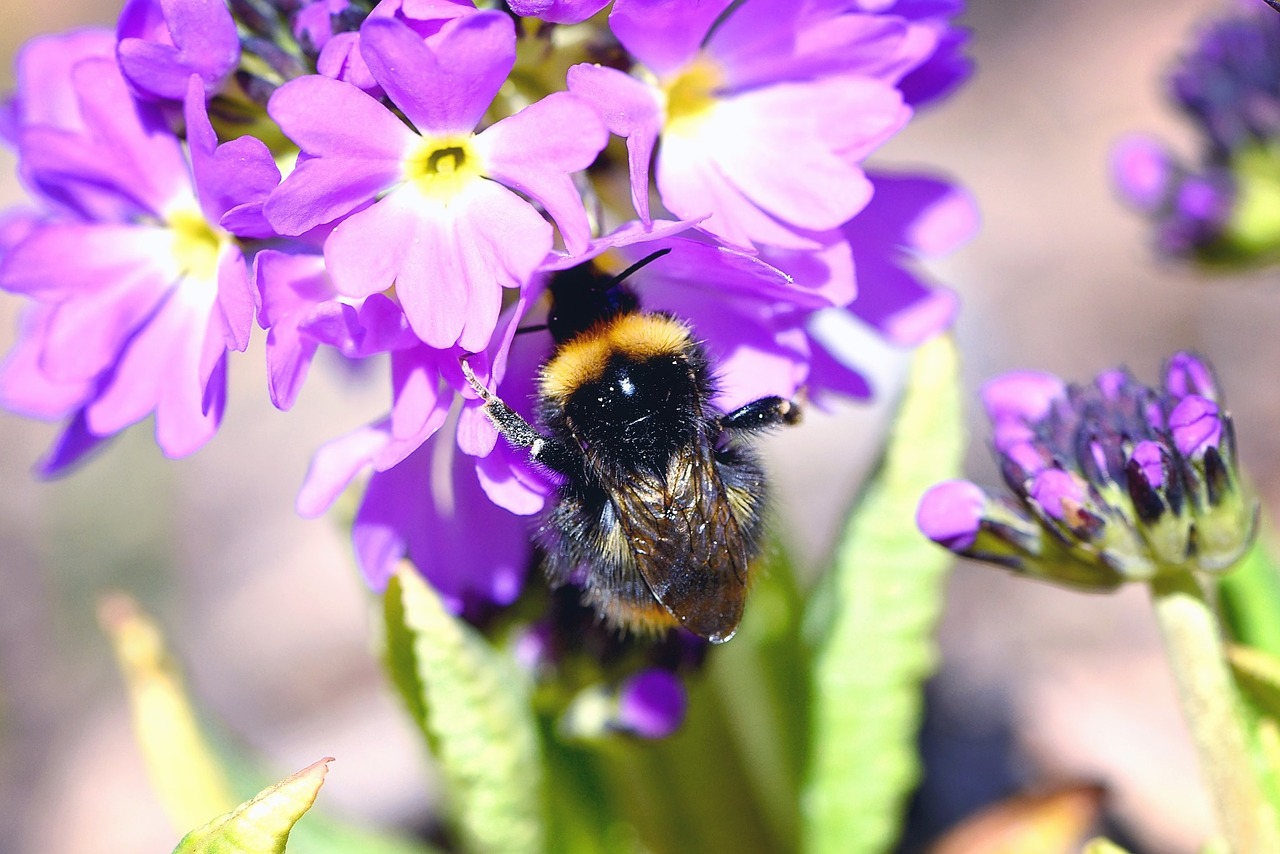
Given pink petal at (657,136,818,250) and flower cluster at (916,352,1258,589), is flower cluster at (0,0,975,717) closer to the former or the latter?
pink petal at (657,136,818,250)

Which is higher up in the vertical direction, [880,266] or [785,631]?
[880,266]

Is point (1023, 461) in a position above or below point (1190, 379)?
below

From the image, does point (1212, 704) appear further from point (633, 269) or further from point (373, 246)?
point (373, 246)

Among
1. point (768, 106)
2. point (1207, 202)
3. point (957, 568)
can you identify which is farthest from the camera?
point (957, 568)

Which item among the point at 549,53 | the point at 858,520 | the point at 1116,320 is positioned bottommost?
the point at 1116,320

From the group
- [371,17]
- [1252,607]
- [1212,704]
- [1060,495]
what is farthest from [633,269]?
[1252,607]

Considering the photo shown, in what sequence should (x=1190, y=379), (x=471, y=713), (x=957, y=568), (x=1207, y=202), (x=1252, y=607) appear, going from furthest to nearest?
(x=957, y=568) → (x=1207, y=202) → (x=1252, y=607) → (x=471, y=713) → (x=1190, y=379)

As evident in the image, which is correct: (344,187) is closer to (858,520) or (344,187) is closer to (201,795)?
(858,520)

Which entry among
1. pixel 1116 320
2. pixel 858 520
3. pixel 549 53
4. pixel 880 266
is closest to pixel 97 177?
pixel 549 53
